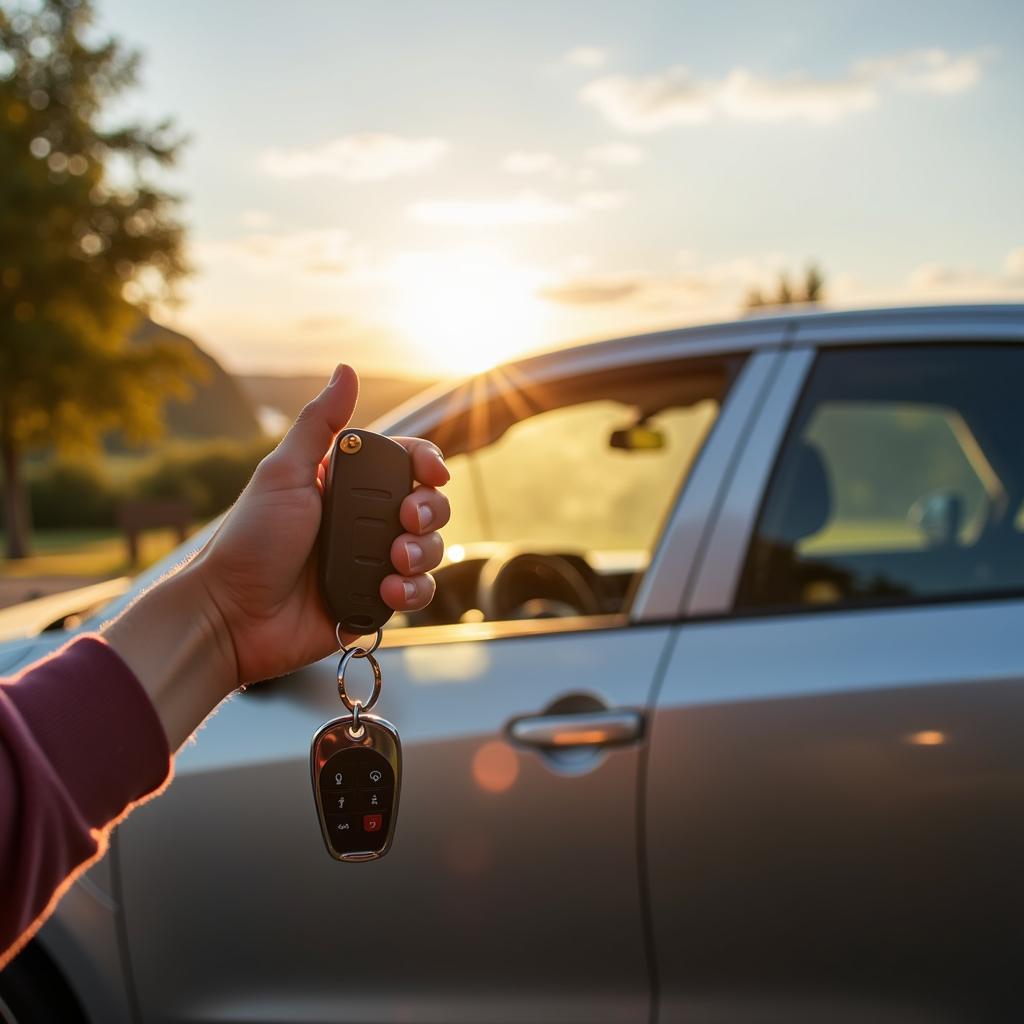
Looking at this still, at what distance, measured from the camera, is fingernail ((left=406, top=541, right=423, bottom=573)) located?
3.44ft

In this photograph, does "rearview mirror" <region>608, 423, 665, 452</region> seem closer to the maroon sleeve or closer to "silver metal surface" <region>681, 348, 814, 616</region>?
"silver metal surface" <region>681, 348, 814, 616</region>

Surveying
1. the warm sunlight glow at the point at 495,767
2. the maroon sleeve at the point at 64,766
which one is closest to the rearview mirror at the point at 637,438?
the warm sunlight glow at the point at 495,767

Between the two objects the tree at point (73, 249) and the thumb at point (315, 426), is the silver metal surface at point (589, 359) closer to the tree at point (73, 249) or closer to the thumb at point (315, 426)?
the thumb at point (315, 426)

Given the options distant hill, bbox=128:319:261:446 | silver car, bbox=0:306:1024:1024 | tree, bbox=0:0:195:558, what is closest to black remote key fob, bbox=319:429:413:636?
silver car, bbox=0:306:1024:1024

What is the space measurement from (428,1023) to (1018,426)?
1528mm

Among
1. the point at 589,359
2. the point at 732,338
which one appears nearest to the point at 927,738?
the point at 732,338

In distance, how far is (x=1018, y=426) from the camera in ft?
7.29

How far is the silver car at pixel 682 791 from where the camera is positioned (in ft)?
Result: 6.21

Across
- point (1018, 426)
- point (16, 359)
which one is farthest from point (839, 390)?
point (16, 359)

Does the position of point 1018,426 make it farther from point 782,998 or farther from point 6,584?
point 6,584

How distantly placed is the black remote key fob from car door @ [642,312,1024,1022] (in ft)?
3.33

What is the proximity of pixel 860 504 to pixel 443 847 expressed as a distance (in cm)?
124

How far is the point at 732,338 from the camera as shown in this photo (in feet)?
7.32

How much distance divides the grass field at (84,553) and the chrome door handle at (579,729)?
33.8 inches
